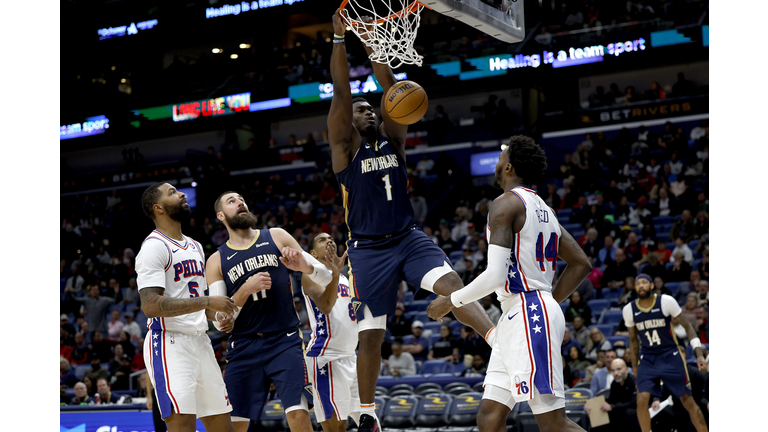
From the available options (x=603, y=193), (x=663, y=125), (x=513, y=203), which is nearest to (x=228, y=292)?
(x=513, y=203)

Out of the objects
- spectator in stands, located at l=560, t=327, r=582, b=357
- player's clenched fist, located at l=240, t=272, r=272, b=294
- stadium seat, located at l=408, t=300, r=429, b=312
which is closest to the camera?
player's clenched fist, located at l=240, t=272, r=272, b=294

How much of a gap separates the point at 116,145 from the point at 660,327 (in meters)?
23.1

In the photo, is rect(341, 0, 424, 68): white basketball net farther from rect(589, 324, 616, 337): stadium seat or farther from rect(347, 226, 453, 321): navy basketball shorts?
rect(589, 324, 616, 337): stadium seat

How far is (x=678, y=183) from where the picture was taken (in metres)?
Answer: 16.4

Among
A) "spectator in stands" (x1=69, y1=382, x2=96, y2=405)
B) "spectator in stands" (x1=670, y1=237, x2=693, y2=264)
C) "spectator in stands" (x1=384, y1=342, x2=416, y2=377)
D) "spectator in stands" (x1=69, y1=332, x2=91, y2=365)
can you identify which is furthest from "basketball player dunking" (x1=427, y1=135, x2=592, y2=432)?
"spectator in stands" (x1=69, y1=332, x2=91, y2=365)

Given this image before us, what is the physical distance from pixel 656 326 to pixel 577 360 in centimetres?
212

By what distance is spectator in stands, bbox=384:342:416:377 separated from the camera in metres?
12.4

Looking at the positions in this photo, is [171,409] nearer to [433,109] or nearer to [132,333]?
[132,333]

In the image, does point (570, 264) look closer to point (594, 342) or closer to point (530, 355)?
point (530, 355)

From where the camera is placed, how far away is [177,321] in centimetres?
530

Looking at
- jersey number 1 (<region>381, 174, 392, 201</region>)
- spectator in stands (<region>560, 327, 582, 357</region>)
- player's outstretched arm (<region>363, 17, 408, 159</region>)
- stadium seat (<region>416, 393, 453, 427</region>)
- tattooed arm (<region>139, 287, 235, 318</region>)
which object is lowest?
stadium seat (<region>416, 393, 453, 427</region>)

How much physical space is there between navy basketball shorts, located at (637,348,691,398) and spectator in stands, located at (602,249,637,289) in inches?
188

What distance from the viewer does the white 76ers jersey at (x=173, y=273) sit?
5.21 meters

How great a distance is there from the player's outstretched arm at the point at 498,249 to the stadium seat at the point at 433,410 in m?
6.07
